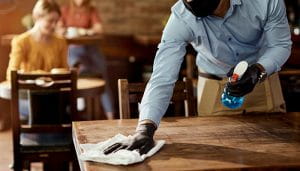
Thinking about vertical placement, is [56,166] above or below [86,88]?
below

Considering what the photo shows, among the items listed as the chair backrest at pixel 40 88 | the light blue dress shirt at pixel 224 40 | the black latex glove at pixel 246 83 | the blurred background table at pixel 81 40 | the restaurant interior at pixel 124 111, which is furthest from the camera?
the blurred background table at pixel 81 40

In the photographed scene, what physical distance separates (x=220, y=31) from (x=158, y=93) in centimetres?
45

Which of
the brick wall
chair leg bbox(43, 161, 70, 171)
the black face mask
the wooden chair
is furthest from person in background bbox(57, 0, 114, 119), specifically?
the black face mask

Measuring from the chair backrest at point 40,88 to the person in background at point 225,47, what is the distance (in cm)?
87

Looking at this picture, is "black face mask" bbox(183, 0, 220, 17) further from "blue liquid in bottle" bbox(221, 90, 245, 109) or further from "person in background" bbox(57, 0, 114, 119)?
"person in background" bbox(57, 0, 114, 119)

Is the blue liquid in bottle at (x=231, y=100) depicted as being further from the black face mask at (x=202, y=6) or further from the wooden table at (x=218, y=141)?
the black face mask at (x=202, y=6)

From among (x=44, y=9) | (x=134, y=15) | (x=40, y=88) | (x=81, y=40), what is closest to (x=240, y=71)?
(x=40, y=88)

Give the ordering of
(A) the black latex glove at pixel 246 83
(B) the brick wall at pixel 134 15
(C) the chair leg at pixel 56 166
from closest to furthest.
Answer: (A) the black latex glove at pixel 246 83
(C) the chair leg at pixel 56 166
(B) the brick wall at pixel 134 15

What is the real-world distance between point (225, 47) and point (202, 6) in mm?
293

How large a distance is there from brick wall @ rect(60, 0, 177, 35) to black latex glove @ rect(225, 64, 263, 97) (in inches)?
166

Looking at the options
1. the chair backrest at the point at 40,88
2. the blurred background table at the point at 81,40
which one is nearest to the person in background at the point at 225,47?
the chair backrest at the point at 40,88

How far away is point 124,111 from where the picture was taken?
2.67m

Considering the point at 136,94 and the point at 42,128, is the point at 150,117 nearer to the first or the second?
the point at 136,94

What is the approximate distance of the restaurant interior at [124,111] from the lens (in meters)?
1.97
